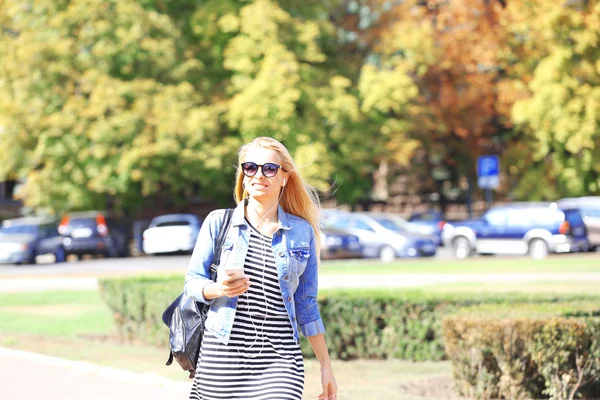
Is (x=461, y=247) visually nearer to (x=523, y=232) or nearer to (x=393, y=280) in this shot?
(x=523, y=232)

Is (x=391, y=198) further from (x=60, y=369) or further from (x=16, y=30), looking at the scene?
(x=60, y=369)

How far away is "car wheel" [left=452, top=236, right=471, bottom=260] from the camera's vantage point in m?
37.0

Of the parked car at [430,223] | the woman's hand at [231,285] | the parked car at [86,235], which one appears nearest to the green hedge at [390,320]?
the woman's hand at [231,285]

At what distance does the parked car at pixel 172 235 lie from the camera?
4006 cm

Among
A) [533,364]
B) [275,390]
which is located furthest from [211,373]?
[533,364]

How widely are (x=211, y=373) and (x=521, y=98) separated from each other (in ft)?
133

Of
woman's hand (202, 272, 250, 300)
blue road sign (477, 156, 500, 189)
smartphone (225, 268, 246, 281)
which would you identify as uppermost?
blue road sign (477, 156, 500, 189)

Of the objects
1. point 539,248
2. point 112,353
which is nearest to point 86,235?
point 539,248

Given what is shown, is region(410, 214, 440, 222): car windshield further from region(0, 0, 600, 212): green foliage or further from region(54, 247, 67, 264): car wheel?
Result: region(54, 247, 67, 264): car wheel

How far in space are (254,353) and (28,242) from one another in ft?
107

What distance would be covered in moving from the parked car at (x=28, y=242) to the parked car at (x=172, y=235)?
11.1 feet

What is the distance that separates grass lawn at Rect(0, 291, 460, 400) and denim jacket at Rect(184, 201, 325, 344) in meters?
4.35

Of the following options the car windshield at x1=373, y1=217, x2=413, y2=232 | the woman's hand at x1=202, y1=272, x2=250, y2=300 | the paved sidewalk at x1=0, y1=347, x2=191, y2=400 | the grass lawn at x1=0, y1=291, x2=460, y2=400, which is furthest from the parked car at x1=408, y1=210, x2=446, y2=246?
the woman's hand at x1=202, y1=272, x2=250, y2=300

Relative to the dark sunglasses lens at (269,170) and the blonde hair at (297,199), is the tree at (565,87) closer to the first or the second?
the blonde hair at (297,199)
